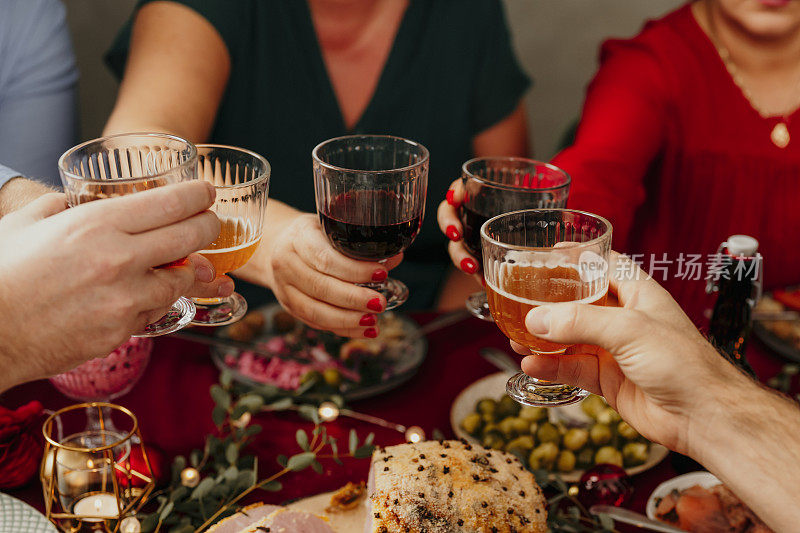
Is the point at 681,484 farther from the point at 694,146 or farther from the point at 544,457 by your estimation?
the point at 694,146

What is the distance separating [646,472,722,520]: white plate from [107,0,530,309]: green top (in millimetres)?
1479

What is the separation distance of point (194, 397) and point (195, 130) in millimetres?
819

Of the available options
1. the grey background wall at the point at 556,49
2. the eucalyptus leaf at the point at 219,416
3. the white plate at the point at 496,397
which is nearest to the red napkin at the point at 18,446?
the eucalyptus leaf at the point at 219,416

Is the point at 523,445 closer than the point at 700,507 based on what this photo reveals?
No

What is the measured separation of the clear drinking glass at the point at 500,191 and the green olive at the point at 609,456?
0.36 meters

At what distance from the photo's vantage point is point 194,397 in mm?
1714

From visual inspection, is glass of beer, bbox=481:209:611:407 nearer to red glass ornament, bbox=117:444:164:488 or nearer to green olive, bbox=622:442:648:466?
green olive, bbox=622:442:648:466

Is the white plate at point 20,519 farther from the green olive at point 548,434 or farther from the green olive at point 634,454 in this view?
the green olive at point 634,454

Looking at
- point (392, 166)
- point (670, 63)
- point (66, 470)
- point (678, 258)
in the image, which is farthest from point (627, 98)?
point (66, 470)

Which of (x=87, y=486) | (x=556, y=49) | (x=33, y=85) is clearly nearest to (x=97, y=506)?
(x=87, y=486)

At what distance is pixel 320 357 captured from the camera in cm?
184

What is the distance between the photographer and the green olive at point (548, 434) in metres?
1.51

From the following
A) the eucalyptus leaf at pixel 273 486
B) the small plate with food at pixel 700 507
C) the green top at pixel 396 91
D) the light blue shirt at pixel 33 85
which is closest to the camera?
the small plate with food at pixel 700 507

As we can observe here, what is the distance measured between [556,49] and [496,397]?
8.47ft
